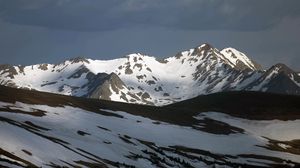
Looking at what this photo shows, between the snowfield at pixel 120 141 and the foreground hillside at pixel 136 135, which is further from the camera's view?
the foreground hillside at pixel 136 135

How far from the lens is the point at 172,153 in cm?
10444

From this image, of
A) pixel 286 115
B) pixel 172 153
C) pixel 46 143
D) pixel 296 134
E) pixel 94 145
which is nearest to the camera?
pixel 46 143

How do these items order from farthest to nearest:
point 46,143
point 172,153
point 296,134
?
1. point 296,134
2. point 172,153
3. point 46,143

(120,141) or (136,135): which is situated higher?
(136,135)

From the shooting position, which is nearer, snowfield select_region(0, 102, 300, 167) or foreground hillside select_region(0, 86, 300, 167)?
snowfield select_region(0, 102, 300, 167)

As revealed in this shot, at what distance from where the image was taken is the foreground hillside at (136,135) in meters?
76.9

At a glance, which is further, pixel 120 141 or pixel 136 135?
pixel 136 135

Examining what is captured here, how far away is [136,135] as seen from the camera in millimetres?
116125

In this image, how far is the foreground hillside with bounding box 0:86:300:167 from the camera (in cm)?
7688

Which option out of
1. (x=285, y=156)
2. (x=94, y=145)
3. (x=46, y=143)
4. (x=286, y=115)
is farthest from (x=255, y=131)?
(x=46, y=143)

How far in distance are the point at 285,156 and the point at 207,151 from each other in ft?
52.1

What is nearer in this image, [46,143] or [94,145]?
[46,143]

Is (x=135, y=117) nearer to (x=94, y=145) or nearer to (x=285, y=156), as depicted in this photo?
(x=285, y=156)

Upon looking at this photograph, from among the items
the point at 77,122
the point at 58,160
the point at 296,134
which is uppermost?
the point at 296,134
